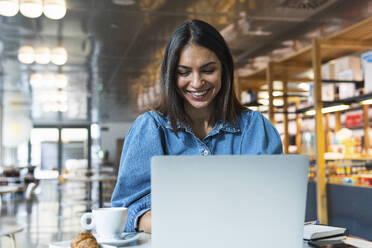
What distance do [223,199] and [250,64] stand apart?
746 centimetres

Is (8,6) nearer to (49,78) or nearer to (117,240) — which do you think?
(117,240)

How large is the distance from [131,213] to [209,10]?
4191 mm

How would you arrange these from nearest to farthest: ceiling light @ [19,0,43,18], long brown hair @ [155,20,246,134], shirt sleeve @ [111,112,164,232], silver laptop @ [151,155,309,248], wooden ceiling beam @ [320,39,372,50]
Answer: silver laptop @ [151,155,309,248] → shirt sleeve @ [111,112,164,232] → long brown hair @ [155,20,246,134] → wooden ceiling beam @ [320,39,372,50] → ceiling light @ [19,0,43,18]

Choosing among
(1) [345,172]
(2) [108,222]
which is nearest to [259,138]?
(2) [108,222]

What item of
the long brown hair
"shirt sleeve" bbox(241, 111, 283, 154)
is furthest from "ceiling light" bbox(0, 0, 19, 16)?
"shirt sleeve" bbox(241, 111, 283, 154)

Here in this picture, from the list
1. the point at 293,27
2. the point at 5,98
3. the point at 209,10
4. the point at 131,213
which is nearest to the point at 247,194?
the point at 131,213

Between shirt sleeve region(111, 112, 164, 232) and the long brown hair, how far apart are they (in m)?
0.09

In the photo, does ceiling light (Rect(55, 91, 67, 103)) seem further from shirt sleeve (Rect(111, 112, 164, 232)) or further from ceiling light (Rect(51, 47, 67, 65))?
shirt sleeve (Rect(111, 112, 164, 232))

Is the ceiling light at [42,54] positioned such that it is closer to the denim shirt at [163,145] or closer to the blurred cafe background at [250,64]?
the blurred cafe background at [250,64]

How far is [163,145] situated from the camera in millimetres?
1325

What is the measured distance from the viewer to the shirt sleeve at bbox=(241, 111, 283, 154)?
1.30 m

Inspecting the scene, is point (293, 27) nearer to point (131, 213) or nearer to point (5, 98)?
point (131, 213)

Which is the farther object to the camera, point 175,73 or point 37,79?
point 37,79

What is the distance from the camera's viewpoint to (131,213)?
3.96 ft
